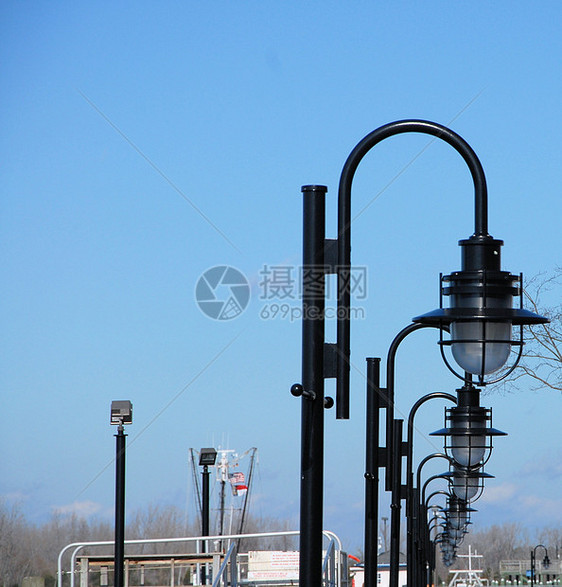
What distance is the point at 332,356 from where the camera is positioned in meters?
5.88

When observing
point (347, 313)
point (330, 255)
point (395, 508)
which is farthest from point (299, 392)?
point (395, 508)

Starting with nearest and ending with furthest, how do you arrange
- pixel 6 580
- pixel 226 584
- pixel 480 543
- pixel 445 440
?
pixel 445 440
pixel 226 584
pixel 6 580
pixel 480 543

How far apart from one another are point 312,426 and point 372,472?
5425 mm

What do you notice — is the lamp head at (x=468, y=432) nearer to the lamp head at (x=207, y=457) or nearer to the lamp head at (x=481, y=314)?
the lamp head at (x=481, y=314)

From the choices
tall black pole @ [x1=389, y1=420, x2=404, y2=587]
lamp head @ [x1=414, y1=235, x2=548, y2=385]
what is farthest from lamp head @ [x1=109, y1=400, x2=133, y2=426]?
lamp head @ [x1=414, y1=235, x2=548, y2=385]

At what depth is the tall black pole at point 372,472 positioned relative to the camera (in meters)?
10.6

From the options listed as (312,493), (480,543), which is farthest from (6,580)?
(480,543)

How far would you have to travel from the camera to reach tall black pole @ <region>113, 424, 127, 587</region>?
1612 cm

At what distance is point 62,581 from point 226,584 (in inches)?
272

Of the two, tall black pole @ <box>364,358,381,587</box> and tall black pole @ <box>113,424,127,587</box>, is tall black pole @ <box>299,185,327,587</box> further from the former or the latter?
tall black pole @ <box>113,424,127,587</box>

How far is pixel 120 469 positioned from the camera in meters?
16.4

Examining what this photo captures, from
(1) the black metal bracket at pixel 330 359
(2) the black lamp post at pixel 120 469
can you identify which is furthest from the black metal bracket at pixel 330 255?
(2) the black lamp post at pixel 120 469

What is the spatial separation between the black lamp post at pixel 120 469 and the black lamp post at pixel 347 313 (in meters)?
10.8

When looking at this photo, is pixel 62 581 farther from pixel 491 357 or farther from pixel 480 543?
pixel 480 543
